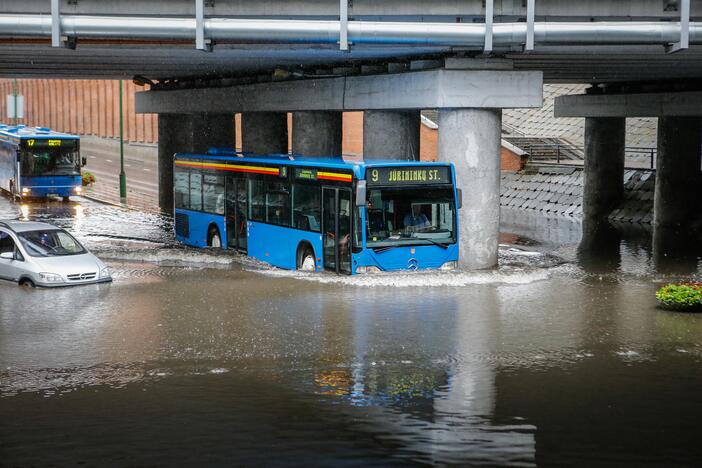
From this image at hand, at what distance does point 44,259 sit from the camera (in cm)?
2308

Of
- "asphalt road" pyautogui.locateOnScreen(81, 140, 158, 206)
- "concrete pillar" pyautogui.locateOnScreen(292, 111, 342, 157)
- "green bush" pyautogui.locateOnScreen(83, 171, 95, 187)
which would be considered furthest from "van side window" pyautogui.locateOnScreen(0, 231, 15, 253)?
"green bush" pyautogui.locateOnScreen(83, 171, 95, 187)

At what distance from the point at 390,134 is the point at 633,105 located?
12.9 m

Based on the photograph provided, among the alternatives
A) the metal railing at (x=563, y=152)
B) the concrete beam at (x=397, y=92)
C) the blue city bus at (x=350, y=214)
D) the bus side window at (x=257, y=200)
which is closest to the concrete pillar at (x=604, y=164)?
the metal railing at (x=563, y=152)

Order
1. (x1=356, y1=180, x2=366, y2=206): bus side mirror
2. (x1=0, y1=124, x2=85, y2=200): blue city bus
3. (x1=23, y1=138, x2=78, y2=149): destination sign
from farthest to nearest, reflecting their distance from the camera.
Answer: (x1=0, y1=124, x2=85, y2=200): blue city bus
(x1=23, y1=138, x2=78, y2=149): destination sign
(x1=356, y1=180, x2=366, y2=206): bus side mirror

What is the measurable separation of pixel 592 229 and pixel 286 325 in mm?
23360

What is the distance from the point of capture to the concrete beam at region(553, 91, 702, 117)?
3709cm

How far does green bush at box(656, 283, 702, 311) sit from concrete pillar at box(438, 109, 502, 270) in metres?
6.70

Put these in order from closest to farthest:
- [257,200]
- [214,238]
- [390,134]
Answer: [257,200] < [214,238] < [390,134]

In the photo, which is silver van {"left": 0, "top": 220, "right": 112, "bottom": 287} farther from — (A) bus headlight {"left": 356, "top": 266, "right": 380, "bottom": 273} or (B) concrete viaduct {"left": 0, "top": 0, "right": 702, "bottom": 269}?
(A) bus headlight {"left": 356, "top": 266, "right": 380, "bottom": 273}

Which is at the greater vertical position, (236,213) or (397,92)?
(397,92)

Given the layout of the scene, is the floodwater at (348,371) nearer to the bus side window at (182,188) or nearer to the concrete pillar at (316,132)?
the bus side window at (182,188)

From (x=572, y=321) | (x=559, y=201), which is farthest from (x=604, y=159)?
(x=572, y=321)

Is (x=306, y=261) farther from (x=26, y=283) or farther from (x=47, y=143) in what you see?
(x=47, y=143)

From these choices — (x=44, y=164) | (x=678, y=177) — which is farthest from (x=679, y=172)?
(x=44, y=164)
